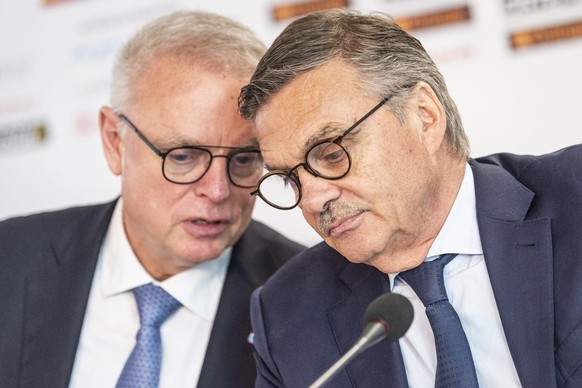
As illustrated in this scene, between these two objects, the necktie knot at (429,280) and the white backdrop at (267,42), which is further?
the white backdrop at (267,42)

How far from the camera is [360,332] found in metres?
1.97

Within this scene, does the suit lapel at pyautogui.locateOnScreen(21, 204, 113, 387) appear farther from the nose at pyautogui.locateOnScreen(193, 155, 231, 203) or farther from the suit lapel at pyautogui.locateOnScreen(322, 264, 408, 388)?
the suit lapel at pyautogui.locateOnScreen(322, 264, 408, 388)

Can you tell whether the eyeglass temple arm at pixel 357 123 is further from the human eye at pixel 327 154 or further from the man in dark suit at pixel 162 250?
the man in dark suit at pixel 162 250

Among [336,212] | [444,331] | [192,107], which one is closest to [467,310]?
[444,331]

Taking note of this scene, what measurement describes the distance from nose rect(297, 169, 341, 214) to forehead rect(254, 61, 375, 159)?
1.9 inches

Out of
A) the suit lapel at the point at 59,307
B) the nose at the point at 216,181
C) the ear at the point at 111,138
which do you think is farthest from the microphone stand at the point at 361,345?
the ear at the point at 111,138

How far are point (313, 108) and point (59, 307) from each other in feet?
3.28

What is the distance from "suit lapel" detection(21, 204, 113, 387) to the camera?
230cm

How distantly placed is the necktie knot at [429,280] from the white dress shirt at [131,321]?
681 mm

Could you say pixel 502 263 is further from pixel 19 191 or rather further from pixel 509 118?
pixel 19 191

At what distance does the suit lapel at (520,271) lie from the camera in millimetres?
1715

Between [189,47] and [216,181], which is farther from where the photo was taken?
[189,47]

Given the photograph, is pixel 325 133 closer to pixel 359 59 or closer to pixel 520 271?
pixel 359 59

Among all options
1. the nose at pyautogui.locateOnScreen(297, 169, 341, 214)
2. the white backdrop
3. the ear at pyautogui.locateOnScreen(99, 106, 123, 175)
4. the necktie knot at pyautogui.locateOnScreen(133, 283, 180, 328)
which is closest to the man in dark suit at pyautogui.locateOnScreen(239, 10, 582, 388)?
the nose at pyautogui.locateOnScreen(297, 169, 341, 214)
